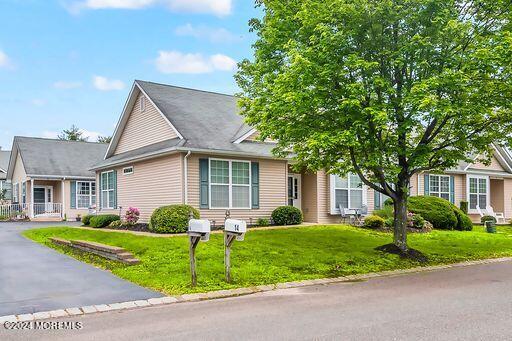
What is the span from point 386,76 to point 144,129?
1211cm

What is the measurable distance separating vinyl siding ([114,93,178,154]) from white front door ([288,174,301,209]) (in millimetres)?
5582

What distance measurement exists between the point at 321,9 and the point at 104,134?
60826 mm

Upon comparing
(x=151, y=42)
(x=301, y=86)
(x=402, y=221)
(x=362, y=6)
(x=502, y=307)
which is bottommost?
(x=502, y=307)

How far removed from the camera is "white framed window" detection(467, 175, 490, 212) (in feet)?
91.9

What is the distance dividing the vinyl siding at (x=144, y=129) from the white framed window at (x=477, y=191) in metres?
18.0

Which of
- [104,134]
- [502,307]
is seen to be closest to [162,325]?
[502,307]

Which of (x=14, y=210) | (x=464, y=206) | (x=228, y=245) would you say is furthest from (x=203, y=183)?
(x=14, y=210)

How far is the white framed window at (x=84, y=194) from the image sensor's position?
1251 inches

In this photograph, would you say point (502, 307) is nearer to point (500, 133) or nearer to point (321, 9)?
point (500, 133)

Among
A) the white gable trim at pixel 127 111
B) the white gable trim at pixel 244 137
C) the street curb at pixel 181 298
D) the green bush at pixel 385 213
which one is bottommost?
the street curb at pixel 181 298

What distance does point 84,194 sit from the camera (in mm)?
32062

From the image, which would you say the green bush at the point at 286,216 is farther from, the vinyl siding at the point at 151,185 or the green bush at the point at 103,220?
the green bush at the point at 103,220

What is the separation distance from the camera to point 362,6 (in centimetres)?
1100

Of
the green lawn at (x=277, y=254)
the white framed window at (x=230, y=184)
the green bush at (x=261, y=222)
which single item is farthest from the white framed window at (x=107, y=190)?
the green bush at (x=261, y=222)
